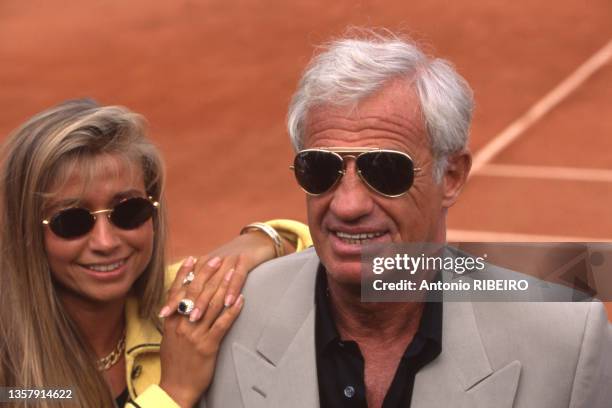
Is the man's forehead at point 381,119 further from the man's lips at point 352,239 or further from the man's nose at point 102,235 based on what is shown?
the man's nose at point 102,235

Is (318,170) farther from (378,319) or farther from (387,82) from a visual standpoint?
(378,319)

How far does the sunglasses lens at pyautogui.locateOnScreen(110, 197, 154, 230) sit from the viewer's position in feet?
13.2

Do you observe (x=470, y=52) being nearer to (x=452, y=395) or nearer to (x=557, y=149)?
(x=557, y=149)

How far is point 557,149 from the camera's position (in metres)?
11.6

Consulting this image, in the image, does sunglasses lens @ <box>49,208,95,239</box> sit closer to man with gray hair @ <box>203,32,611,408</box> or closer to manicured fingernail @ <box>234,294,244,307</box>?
manicured fingernail @ <box>234,294,244,307</box>

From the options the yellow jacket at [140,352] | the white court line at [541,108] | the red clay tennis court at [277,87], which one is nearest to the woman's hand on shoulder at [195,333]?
the yellow jacket at [140,352]

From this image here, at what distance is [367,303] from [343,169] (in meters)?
0.50

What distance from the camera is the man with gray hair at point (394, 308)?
3.33 meters

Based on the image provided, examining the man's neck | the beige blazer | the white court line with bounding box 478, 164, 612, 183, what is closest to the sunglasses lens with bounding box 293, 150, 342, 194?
the man's neck

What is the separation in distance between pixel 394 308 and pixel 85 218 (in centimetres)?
127

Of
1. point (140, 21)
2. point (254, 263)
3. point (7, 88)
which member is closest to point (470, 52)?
point (140, 21)

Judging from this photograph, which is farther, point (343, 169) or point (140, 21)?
point (140, 21)

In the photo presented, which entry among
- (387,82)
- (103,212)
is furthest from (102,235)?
(387,82)

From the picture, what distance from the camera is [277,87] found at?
44.6 feet
